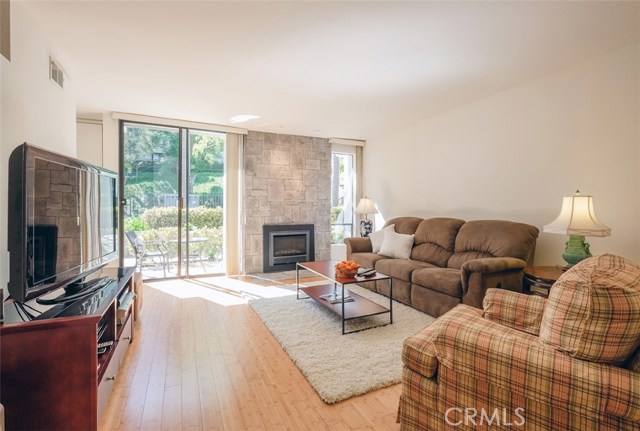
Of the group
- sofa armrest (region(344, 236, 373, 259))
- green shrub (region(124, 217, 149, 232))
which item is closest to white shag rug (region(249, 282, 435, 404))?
sofa armrest (region(344, 236, 373, 259))

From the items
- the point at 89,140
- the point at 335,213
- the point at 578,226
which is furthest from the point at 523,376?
the point at 89,140

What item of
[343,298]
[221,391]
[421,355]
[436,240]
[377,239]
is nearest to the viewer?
[421,355]

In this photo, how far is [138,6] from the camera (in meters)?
2.00

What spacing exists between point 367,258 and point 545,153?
2.33 metres

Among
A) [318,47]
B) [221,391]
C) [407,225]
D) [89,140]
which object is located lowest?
[221,391]

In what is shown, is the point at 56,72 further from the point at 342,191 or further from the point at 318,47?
the point at 342,191

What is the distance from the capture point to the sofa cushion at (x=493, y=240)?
10.0ft

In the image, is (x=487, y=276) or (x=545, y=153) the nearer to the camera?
(x=487, y=276)

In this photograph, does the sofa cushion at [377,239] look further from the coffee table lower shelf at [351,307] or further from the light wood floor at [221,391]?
the light wood floor at [221,391]

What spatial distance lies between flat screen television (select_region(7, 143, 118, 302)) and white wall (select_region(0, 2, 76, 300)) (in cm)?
19

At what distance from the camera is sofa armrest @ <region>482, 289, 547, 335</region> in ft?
5.21

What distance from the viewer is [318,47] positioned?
2484 mm

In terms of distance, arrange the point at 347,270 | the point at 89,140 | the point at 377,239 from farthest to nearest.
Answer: the point at 377,239
the point at 89,140
the point at 347,270

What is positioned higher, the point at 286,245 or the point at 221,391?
the point at 286,245
